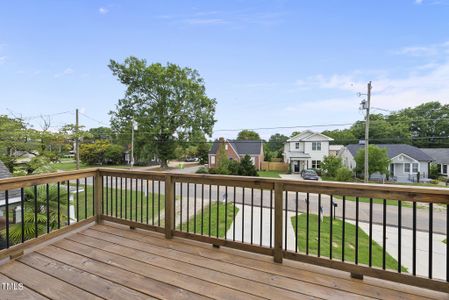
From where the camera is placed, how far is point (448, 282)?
5.21ft

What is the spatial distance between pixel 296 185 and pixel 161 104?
20.9 metres

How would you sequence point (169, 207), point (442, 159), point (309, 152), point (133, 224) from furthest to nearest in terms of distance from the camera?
point (309, 152)
point (442, 159)
point (133, 224)
point (169, 207)

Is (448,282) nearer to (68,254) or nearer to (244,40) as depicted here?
(68,254)

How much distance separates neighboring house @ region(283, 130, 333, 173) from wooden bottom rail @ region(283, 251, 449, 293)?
2147cm

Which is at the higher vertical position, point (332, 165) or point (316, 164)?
point (332, 165)

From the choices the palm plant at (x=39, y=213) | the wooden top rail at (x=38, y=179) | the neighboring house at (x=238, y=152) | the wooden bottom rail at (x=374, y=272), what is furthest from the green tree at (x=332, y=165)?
the wooden top rail at (x=38, y=179)

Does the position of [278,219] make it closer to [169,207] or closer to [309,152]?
[169,207]

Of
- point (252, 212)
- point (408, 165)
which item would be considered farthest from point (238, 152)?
point (252, 212)

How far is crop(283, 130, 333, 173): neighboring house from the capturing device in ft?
74.2

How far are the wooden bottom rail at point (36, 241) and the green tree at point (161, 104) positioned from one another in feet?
61.1

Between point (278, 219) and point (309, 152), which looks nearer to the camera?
point (278, 219)

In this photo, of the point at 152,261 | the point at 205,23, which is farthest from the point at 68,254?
the point at 205,23

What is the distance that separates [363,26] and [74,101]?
682 inches

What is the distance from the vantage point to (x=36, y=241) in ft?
7.68
